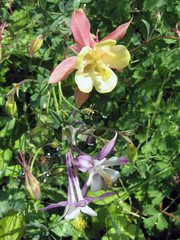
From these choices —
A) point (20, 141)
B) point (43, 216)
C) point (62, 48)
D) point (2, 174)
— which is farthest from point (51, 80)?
point (43, 216)

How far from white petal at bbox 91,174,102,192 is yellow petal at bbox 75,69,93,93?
0.42m

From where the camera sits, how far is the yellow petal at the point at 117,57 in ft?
4.04

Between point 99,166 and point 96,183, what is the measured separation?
0.27 ft

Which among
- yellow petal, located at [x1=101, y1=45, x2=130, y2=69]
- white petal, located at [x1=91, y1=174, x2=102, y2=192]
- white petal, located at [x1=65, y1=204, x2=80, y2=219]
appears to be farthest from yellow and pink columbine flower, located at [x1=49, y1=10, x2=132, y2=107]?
white petal, located at [x1=65, y1=204, x2=80, y2=219]

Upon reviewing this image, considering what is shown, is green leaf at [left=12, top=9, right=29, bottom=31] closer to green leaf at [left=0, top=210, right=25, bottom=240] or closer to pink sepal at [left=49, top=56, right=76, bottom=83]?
pink sepal at [left=49, top=56, right=76, bottom=83]

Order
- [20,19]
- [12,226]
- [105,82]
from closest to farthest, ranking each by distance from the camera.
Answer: [105,82], [12,226], [20,19]

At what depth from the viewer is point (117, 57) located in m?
1.27

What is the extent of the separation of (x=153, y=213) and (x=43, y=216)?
2.35ft

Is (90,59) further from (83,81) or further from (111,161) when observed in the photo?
(111,161)

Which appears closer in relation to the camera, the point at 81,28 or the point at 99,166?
the point at 81,28

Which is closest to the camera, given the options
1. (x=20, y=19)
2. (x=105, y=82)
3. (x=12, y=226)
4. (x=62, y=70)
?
(x=62, y=70)

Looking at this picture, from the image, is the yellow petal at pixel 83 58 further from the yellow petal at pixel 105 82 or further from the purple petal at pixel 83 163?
the purple petal at pixel 83 163

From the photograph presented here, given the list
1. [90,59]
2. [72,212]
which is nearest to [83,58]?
[90,59]

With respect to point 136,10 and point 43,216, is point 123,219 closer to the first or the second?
point 43,216
